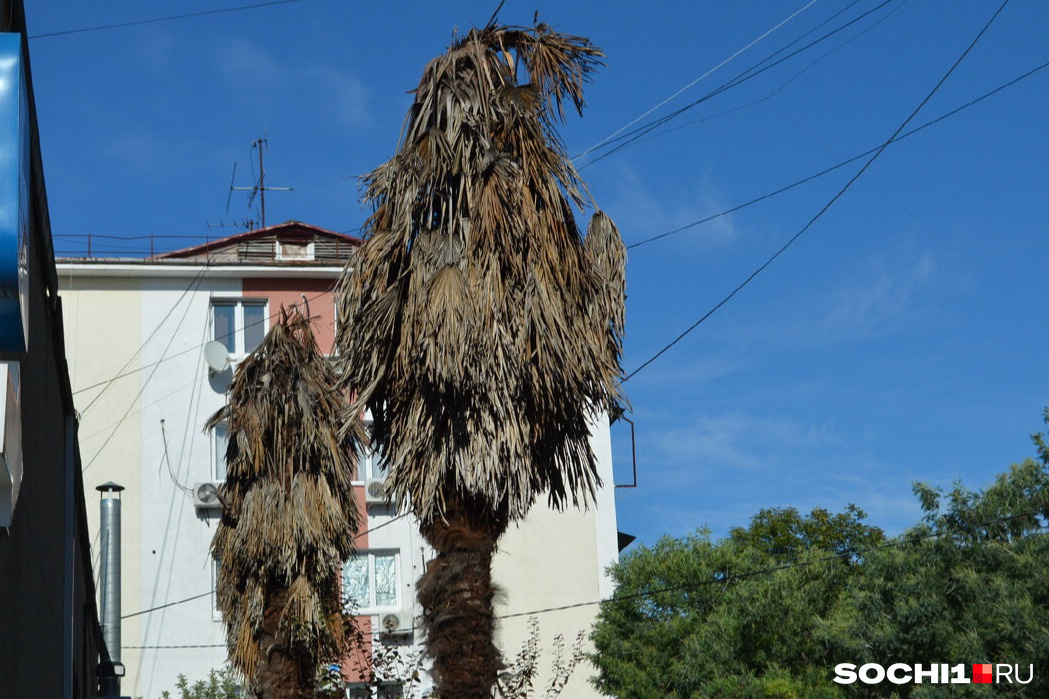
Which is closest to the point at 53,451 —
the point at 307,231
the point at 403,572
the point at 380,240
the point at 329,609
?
the point at 380,240

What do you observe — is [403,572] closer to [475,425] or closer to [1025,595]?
[1025,595]

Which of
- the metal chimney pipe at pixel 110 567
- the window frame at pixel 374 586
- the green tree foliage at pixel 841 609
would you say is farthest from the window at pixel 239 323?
the green tree foliage at pixel 841 609

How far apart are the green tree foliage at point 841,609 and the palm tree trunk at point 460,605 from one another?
1493 centimetres

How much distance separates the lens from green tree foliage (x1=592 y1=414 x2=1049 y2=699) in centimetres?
2353

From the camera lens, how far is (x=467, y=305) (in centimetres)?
1120

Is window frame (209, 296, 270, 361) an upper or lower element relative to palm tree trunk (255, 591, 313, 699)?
upper

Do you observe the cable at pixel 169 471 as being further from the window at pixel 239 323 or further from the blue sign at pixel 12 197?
the blue sign at pixel 12 197

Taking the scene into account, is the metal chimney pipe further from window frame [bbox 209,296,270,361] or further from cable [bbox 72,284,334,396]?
window frame [bbox 209,296,270,361]

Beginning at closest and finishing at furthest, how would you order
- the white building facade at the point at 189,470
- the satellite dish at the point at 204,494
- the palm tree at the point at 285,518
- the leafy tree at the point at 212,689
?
1. the palm tree at the point at 285,518
2. the leafy tree at the point at 212,689
3. the white building facade at the point at 189,470
4. the satellite dish at the point at 204,494

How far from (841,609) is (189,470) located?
56.5ft

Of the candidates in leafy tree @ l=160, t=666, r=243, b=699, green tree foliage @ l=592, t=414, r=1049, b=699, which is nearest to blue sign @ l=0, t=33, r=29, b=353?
green tree foliage @ l=592, t=414, r=1049, b=699

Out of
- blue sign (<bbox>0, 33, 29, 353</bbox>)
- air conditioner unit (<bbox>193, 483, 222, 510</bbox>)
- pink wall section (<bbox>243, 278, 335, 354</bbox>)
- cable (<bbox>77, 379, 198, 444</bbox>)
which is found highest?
pink wall section (<bbox>243, 278, 335, 354</bbox>)

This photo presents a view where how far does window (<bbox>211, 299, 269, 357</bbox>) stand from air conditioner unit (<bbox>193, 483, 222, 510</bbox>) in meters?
4.10

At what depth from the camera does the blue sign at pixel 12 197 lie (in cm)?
476
